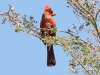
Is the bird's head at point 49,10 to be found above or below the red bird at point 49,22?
above

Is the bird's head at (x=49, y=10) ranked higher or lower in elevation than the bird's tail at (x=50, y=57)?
higher

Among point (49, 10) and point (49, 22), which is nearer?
point (49, 22)

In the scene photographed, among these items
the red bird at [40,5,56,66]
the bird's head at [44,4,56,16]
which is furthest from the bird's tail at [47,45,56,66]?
the bird's head at [44,4,56,16]

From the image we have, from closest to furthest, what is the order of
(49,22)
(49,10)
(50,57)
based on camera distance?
(49,22), (50,57), (49,10)

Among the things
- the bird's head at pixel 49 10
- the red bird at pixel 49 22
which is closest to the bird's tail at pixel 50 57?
the red bird at pixel 49 22

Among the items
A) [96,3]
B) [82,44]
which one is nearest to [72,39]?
[82,44]

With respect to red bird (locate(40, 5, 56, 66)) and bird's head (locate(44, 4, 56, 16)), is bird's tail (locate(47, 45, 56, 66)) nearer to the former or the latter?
red bird (locate(40, 5, 56, 66))

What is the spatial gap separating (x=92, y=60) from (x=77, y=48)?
0.25 m

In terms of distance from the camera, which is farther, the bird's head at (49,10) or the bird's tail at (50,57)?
the bird's head at (49,10)

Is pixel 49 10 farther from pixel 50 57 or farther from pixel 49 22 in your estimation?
pixel 50 57

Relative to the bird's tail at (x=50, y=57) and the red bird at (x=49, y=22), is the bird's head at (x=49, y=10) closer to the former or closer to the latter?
the red bird at (x=49, y=22)

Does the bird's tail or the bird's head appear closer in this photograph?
the bird's tail

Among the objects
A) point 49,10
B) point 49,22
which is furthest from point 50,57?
point 49,10

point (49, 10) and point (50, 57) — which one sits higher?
point (49, 10)
